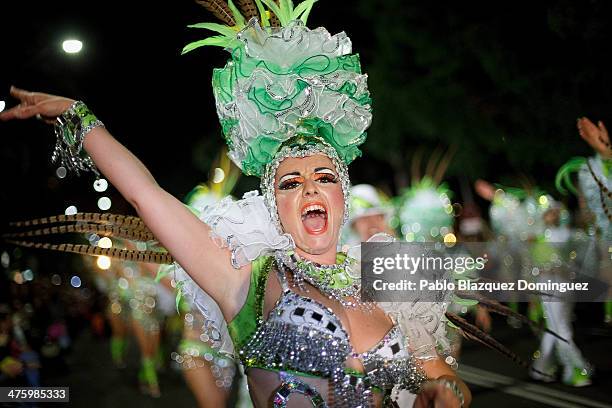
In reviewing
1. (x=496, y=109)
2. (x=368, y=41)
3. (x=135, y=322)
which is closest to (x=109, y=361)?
(x=135, y=322)

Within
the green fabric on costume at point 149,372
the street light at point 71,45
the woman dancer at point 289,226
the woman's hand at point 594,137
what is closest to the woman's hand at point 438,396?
the woman dancer at point 289,226

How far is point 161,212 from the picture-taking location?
250 centimetres

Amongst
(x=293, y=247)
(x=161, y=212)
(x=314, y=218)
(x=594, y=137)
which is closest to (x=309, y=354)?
(x=293, y=247)

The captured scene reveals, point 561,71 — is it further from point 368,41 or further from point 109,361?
point 109,361

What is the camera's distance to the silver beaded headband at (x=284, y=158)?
112 inches

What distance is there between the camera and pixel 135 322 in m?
11.2

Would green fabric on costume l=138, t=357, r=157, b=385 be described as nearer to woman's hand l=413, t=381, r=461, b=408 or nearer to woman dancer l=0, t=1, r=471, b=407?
woman dancer l=0, t=1, r=471, b=407

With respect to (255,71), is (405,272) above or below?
below

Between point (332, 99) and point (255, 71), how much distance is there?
0.31m

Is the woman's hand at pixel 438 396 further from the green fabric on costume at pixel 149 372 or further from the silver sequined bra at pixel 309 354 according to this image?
the green fabric on costume at pixel 149 372

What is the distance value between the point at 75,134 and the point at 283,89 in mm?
756

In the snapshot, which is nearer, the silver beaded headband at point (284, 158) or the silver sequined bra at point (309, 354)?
the silver sequined bra at point (309, 354)

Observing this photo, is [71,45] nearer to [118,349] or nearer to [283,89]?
[118,349]

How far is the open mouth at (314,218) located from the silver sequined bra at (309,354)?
0.25 m
